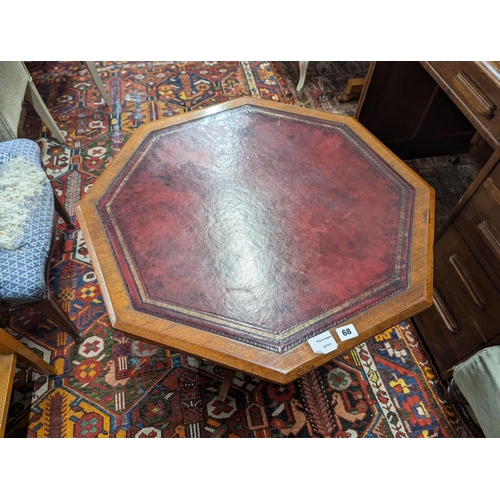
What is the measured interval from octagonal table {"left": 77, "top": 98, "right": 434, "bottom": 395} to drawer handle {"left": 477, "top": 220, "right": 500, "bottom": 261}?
231 mm

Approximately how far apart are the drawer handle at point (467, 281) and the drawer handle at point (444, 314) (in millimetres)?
140

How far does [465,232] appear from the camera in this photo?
1.63 meters

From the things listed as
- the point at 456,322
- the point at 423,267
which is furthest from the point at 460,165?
the point at 423,267

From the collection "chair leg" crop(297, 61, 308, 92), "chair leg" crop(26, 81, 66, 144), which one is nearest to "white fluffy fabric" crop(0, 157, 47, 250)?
"chair leg" crop(26, 81, 66, 144)

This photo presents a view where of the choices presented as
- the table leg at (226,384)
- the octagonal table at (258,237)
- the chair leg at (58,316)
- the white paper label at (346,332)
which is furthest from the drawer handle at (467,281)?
the chair leg at (58,316)

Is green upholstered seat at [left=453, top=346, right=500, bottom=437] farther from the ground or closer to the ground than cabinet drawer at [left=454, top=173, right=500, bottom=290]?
closer to the ground


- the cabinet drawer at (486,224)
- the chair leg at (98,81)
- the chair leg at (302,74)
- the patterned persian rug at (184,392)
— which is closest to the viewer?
the cabinet drawer at (486,224)

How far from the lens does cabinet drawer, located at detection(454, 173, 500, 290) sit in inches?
57.2

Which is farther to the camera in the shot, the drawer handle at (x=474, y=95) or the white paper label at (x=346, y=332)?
the drawer handle at (x=474, y=95)

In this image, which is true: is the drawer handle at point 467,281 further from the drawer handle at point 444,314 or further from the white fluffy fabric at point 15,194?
the white fluffy fabric at point 15,194

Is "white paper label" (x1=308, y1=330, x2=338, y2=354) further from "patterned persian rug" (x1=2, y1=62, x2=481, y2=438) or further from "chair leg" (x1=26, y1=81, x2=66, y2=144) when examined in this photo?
"chair leg" (x1=26, y1=81, x2=66, y2=144)

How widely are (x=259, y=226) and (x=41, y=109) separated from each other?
189 centimetres

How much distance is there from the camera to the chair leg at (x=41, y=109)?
233cm

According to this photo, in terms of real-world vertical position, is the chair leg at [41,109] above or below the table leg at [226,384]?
above
